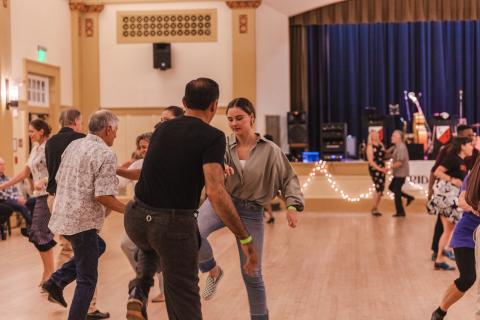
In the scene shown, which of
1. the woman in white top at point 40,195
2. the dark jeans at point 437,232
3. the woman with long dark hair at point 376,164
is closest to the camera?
the woman in white top at point 40,195

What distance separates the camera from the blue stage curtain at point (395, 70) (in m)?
16.8

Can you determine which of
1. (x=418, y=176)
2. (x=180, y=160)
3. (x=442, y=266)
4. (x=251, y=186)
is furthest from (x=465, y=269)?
(x=418, y=176)

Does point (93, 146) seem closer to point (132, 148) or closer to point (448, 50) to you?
point (132, 148)

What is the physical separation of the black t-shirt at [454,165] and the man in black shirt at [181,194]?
12.8 feet

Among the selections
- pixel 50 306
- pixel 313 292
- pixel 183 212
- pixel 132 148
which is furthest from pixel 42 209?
pixel 132 148

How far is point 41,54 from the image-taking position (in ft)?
39.9

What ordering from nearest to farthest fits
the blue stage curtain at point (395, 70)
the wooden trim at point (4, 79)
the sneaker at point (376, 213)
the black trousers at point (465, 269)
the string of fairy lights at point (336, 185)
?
the black trousers at point (465, 269) < the wooden trim at point (4, 79) < the sneaker at point (376, 213) < the string of fairy lights at point (336, 185) < the blue stage curtain at point (395, 70)

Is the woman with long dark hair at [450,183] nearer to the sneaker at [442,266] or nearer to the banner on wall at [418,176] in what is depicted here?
the sneaker at [442,266]

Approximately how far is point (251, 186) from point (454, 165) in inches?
125

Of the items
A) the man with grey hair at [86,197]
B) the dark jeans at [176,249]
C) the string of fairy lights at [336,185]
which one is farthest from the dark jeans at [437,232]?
the string of fairy lights at [336,185]

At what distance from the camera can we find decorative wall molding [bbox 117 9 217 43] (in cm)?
1385

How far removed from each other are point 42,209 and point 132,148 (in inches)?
323

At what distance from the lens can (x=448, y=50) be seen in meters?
16.8

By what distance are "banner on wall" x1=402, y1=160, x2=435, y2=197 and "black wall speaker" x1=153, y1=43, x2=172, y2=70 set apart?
187 inches
